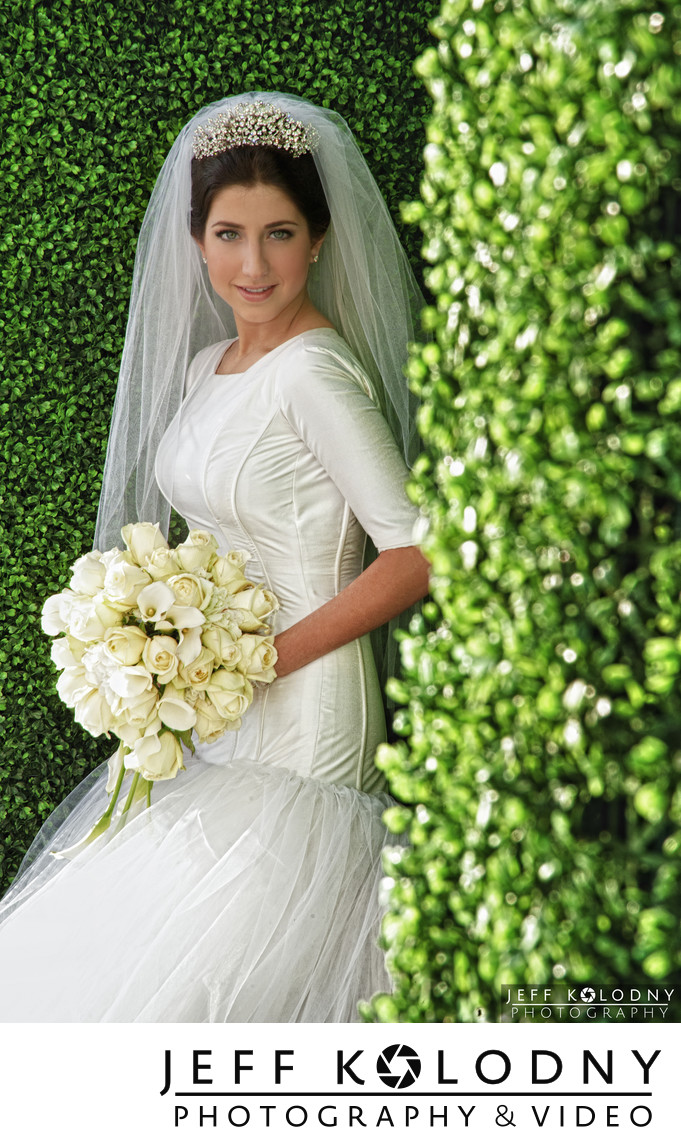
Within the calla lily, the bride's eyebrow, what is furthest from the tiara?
the calla lily

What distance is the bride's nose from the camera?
7.45 feet

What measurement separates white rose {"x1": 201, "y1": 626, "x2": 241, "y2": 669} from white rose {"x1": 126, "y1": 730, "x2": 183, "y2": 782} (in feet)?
0.64

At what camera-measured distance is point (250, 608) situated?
2.05 meters

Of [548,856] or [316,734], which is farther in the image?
[316,734]

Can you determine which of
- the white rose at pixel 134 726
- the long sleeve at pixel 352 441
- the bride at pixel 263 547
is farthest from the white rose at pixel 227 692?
the long sleeve at pixel 352 441

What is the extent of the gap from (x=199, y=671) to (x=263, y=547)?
0.41 meters

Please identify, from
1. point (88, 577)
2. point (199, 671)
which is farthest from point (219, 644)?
point (88, 577)
